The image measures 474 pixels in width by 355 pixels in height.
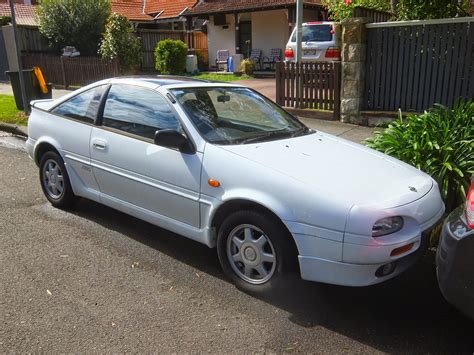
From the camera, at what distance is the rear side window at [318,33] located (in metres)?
15.6

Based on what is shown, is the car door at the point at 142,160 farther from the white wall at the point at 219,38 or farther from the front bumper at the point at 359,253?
the white wall at the point at 219,38

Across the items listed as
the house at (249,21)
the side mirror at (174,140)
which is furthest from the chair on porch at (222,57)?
the side mirror at (174,140)

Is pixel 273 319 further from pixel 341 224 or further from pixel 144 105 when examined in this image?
pixel 144 105

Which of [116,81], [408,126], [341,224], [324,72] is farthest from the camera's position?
[324,72]

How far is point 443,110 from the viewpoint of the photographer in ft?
19.9

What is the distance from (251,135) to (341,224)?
51.7 inches

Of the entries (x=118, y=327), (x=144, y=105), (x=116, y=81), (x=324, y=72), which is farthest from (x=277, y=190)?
(x=324, y=72)

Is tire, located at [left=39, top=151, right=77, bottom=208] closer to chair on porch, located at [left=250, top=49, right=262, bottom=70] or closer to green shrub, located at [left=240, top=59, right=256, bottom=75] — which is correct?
green shrub, located at [left=240, top=59, right=256, bottom=75]

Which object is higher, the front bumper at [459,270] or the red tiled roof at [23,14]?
the red tiled roof at [23,14]

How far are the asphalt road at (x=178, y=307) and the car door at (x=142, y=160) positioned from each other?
1.62ft

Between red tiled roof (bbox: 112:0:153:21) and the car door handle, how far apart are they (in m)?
25.7

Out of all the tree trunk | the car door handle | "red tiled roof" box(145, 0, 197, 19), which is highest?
"red tiled roof" box(145, 0, 197, 19)

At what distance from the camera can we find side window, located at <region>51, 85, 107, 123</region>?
4.70 meters

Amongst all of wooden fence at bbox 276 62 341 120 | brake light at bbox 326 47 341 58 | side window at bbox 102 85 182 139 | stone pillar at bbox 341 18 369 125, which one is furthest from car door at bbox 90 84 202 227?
brake light at bbox 326 47 341 58
